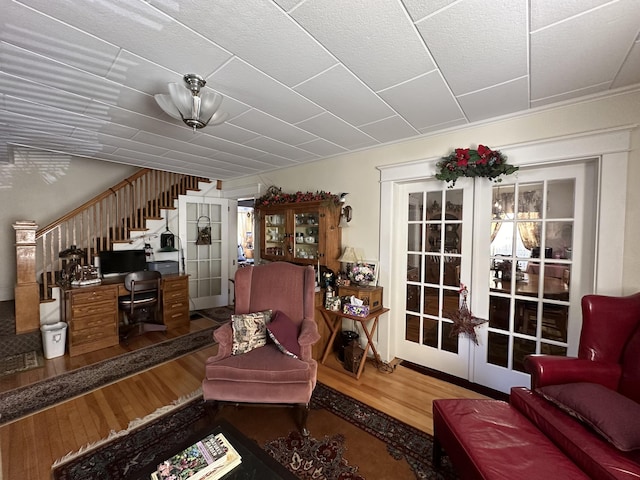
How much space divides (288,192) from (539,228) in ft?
9.37

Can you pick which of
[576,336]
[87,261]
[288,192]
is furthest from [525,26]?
[87,261]

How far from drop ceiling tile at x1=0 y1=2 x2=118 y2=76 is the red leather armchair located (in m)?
3.02

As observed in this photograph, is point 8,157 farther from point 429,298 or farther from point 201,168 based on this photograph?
point 429,298

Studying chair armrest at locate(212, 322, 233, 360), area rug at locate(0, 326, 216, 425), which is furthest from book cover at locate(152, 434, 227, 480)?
area rug at locate(0, 326, 216, 425)

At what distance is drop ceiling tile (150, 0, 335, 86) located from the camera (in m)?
1.10

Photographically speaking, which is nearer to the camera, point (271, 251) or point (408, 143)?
point (408, 143)

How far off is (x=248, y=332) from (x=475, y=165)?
239 cm

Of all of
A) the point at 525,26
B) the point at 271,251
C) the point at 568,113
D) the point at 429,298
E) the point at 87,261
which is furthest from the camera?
the point at 271,251

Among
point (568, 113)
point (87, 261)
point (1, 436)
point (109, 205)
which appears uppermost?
point (568, 113)

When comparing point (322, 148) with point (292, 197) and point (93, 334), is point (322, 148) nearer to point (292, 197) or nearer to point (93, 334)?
point (292, 197)

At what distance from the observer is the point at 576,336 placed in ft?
6.61

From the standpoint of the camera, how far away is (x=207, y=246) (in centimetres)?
479

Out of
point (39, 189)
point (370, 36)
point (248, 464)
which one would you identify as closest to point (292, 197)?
point (370, 36)

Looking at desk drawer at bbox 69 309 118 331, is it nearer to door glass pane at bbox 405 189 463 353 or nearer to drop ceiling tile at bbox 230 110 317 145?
drop ceiling tile at bbox 230 110 317 145
